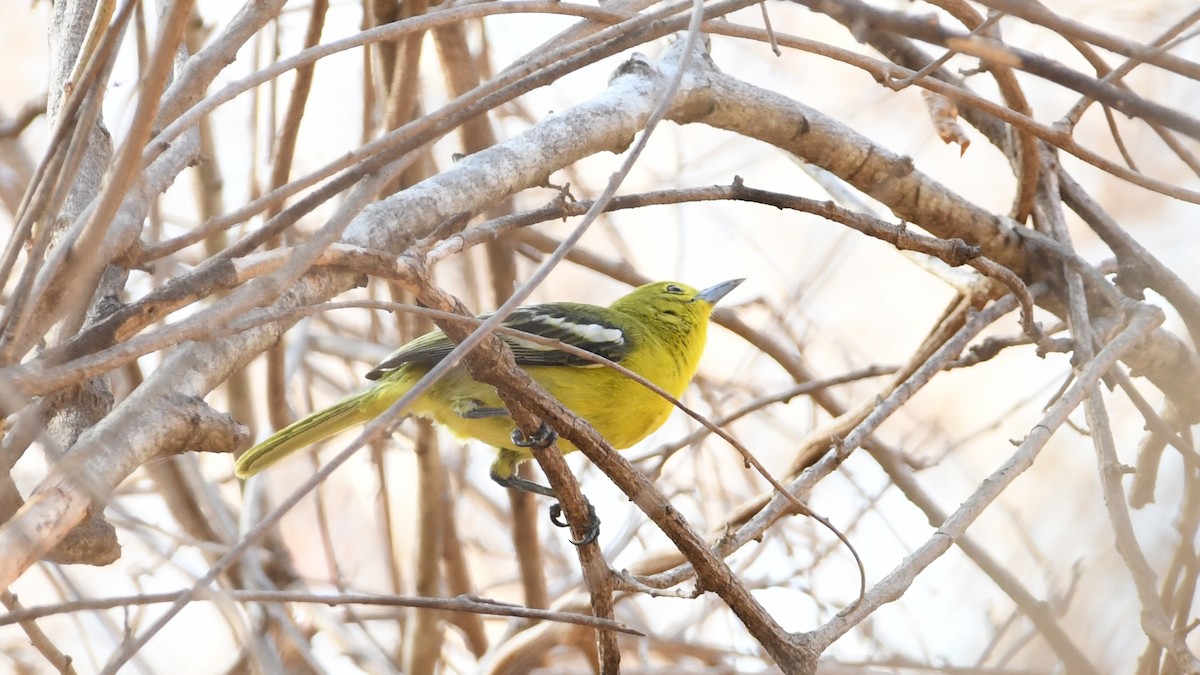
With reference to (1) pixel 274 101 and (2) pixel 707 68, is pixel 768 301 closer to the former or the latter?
(2) pixel 707 68

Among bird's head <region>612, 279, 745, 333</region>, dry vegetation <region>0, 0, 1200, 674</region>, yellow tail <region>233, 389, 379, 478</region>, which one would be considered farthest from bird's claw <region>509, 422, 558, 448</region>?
bird's head <region>612, 279, 745, 333</region>

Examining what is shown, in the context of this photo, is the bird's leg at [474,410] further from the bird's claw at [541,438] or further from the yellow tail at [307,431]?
the bird's claw at [541,438]

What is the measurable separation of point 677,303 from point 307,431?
56.9 inches

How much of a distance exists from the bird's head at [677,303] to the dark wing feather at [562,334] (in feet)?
0.57

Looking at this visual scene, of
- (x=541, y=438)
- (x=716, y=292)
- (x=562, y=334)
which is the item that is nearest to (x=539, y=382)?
(x=562, y=334)

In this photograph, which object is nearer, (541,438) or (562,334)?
(541,438)

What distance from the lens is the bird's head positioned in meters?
4.00

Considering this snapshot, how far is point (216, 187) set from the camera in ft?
12.7

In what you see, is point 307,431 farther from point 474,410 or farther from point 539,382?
point 539,382

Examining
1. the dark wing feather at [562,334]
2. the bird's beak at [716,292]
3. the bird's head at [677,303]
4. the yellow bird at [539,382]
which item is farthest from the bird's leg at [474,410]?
the bird's beak at [716,292]

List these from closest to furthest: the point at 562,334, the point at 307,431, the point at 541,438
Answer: the point at 541,438 → the point at 307,431 → the point at 562,334

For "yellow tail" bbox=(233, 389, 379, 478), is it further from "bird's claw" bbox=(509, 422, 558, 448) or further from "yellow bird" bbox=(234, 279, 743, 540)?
"bird's claw" bbox=(509, 422, 558, 448)

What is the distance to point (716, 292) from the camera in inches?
158

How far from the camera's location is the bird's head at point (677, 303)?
4000mm
